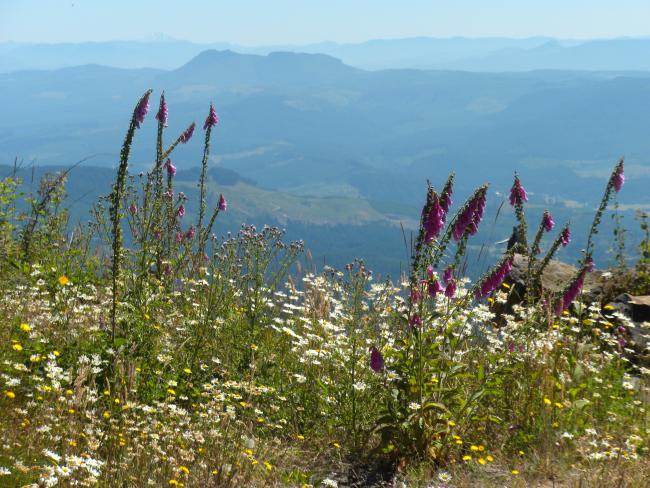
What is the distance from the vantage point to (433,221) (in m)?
5.28

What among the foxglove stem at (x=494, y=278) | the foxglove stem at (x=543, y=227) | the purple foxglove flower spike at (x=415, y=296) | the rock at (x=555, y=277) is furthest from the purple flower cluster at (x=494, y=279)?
the rock at (x=555, y=277)

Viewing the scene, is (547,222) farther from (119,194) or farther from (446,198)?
(119,194)

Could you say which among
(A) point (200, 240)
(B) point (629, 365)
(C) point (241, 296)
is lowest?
(B) point (629, 365)

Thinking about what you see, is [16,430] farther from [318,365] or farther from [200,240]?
[200,240]

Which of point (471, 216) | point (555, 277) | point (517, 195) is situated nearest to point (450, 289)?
point (471, 216)

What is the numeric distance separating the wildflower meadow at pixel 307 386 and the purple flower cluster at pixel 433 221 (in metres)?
0.02

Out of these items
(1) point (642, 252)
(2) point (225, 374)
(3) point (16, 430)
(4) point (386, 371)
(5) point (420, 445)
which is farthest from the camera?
(1) point (642, 252)

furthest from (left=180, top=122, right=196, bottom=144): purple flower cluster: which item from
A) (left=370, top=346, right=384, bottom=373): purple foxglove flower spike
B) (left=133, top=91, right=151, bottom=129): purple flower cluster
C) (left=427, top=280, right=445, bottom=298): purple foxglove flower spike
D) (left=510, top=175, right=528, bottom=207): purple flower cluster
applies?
(left=370, top=346, right=384, bottom=373): purple foxglove flower spike

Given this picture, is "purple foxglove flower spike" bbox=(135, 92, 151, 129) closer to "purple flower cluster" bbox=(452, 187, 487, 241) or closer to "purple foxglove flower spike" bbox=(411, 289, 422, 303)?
Answer: "purple foxglove flower spike" bbox=(411, 289, 422, 303)

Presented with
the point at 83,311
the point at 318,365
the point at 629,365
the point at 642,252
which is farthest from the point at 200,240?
the point at 642,252

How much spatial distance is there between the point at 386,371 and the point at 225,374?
1687 millimetres

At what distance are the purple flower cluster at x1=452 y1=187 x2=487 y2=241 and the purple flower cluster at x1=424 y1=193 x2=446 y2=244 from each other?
24cm

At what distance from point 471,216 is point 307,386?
7.82ft

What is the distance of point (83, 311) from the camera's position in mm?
7008
